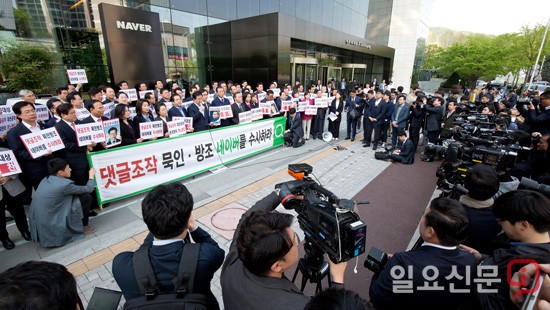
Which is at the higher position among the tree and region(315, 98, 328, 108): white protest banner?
the tree

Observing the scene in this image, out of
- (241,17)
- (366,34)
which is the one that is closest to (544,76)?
(366,34)

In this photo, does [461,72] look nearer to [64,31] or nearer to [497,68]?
[497,68]

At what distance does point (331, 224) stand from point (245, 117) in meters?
6.38

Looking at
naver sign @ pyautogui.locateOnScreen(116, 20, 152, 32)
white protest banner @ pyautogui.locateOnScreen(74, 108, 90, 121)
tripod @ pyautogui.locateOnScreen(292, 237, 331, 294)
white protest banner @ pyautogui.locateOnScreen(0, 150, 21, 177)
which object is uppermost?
naver sign @ pyautogui.locateOnScreen(116, 20, 152, 32)

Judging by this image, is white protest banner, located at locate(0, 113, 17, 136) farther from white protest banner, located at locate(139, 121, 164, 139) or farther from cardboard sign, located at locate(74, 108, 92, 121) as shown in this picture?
white protest banner, located at locate(139, 121, 164, 139)

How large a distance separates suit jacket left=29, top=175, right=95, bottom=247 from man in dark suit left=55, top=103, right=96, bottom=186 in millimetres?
754

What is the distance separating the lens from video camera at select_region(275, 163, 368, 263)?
1.61 meters

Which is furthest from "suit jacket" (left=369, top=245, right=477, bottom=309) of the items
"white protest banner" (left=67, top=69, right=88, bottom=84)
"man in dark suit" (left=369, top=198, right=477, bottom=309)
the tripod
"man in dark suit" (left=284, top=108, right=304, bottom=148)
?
"white protest banner" (left=67, top=69, right=88, bottom=84)

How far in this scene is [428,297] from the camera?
1.81 metres

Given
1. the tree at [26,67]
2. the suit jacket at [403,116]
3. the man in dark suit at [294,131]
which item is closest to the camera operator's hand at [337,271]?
the man in dark suit at [294,131]

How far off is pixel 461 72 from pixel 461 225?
3872cm

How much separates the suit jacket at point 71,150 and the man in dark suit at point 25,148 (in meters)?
0.24

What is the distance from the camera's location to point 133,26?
Answer: 350 inches

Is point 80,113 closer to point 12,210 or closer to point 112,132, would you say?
point 112,132
